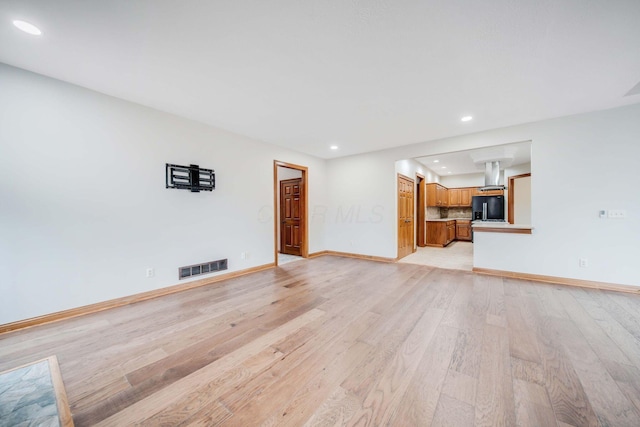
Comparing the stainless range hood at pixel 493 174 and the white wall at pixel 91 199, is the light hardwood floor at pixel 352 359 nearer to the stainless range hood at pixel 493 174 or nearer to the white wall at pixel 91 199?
the white wall at pixel 91 199

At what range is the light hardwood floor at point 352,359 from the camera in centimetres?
134

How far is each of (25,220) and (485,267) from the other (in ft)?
21.4

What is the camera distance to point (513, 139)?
392 centimetres

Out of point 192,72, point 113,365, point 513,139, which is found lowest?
point 113,365

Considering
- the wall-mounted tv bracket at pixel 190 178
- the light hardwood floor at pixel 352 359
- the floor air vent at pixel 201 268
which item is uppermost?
the wall-mounted tv bracket at pixel 190 178

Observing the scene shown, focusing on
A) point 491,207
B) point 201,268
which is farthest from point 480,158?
point 201,268

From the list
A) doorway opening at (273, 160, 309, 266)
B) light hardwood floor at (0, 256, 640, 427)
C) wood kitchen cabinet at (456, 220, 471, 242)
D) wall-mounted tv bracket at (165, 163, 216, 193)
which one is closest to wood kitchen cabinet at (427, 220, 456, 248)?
wood kitchen cabinet at (456, 220, 471, 242)

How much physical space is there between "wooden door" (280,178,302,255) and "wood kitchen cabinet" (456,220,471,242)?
21.1 ft

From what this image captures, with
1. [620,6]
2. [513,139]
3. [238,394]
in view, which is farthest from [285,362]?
[513,139]

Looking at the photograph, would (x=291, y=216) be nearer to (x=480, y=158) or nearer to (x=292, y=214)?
(x=292, y=214)

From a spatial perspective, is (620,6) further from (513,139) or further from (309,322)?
(309,322)

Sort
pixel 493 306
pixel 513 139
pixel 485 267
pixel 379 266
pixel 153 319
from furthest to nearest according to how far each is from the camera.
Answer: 1. pixel 379 266
2. pixel 485 267
3. pixel 513 139
4. pixel 493 306
5. pixel 153 319

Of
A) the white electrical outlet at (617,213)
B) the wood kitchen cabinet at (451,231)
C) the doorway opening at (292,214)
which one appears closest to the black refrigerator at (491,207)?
the wood kitchen cabinet at (451,231)

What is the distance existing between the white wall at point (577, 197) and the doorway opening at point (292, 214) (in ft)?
11.2
